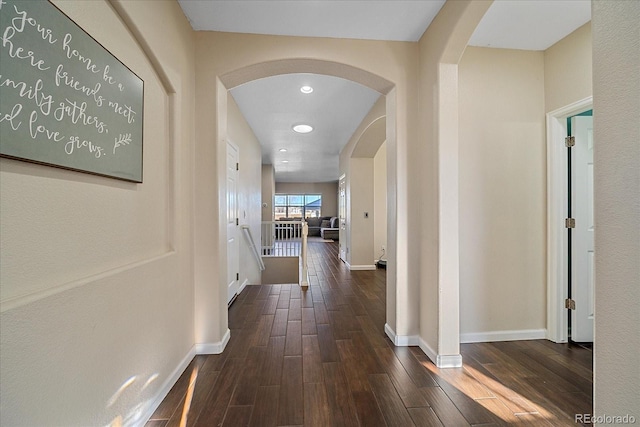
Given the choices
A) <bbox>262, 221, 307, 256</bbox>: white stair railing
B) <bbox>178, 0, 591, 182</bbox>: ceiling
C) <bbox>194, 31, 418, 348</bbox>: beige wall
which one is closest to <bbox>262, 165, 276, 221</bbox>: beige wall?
<bbox>262, 221, 307, 256</bbox>: white stair railing

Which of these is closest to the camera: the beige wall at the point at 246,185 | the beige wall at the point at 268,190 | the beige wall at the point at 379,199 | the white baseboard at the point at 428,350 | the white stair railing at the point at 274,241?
the white baseboard at the point at 428,350

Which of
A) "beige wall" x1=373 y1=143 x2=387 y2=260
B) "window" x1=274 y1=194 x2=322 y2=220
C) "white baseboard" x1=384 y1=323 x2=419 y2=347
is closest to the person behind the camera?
"white baseboard" x1=384 y1=323 x2=419 y2=347

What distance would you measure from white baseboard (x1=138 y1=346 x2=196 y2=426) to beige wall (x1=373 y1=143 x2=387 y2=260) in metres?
4.20

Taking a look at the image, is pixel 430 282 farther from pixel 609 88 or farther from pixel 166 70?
pixel 166 70

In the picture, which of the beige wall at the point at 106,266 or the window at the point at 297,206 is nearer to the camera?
the beige wall at the point at 106,266

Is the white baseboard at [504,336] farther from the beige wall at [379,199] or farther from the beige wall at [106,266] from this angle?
the beige wall at [379,199]

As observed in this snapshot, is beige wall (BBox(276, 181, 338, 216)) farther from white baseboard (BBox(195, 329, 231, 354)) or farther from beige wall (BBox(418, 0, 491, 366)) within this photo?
white baseboard (BBox(195, 329, 231, 354))

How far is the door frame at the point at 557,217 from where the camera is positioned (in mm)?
2350

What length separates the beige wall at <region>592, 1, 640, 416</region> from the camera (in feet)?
2.66

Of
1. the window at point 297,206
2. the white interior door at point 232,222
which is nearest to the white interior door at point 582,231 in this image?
the white interior door at point 232,222

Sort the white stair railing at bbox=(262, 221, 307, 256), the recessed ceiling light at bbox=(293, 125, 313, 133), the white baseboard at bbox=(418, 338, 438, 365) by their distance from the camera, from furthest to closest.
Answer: the white stair railing at bbox=(262, 221, 307, 256) → the recessed ceiling light at bbox=(293, 125, 313, 133) → the white baseboard at bbox=(418, 338, 438, 365)

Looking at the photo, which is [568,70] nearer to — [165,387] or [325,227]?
[165,387]

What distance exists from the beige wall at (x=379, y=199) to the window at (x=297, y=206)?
25.9ft

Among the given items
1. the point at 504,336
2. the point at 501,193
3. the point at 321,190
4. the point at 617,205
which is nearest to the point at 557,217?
the point at 501,193
